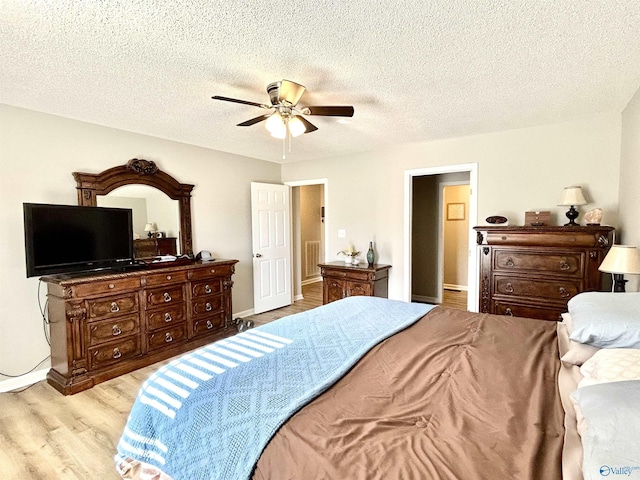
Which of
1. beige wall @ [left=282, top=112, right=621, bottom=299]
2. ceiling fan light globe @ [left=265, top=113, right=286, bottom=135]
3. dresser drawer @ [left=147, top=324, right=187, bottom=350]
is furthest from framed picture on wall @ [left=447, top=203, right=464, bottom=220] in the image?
dresser drawer @ [left=147, top=324, right=187, bottom=350]

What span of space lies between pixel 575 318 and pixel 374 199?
3258 millimetres

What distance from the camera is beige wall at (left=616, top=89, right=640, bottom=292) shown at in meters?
2.58

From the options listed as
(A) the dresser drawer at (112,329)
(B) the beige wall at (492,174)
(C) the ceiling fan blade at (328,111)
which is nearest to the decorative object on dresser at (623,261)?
(B) the beige wall at (492,174)

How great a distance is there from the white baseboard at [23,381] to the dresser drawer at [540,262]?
14.0 feet

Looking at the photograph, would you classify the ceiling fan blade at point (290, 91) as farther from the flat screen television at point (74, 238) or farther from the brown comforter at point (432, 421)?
the flat screen television at point (74, 238)

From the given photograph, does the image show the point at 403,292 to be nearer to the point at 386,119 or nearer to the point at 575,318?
the point at 386,119

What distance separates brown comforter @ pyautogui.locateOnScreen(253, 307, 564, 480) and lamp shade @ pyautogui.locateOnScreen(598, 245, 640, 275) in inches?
39.4

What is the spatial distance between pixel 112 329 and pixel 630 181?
4.58m

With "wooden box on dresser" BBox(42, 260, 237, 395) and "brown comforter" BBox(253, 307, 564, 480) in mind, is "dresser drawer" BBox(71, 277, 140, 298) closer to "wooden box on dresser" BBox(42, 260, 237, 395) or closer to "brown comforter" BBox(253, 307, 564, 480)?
"wooden box on dresser" BBox(42, 260, 237, 395)

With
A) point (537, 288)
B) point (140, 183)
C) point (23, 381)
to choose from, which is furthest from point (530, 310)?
point (23, 381)

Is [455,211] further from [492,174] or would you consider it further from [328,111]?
[328,111]

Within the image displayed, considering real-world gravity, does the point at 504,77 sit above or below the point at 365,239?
above

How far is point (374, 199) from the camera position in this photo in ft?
15.4

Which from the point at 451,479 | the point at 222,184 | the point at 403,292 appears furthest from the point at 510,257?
the point at 222,184
